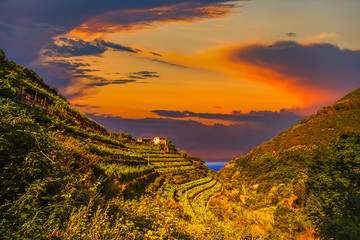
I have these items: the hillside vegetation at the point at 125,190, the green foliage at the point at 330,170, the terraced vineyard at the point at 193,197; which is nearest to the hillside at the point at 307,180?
the green foliage at the point at 330,170

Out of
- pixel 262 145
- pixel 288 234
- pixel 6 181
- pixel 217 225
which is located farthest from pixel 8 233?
pixel 262 145

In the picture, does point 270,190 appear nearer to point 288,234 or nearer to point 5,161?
point 288,234

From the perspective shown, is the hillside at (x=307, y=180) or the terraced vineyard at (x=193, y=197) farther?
the terraced vineyard at (x=193, y=197)

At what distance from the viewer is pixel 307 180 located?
1059 inches

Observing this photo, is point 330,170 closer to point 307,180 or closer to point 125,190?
point 307,180

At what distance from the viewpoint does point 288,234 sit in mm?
18891

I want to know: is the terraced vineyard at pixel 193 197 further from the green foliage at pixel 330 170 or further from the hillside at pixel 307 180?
the green foliage at pixel 330 170

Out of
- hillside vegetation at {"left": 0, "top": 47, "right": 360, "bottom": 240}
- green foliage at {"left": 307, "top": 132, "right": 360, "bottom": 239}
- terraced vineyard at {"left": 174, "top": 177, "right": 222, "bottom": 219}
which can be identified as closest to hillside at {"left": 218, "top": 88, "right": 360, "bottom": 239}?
green foliage at {"left": 307, "top": 132, "right": 360, "bottom": 239}

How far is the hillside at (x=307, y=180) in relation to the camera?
14.2 m

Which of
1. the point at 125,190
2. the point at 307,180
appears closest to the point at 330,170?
the point at 307,180

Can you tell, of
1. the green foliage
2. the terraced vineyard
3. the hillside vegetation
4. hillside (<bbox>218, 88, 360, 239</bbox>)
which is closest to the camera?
the hillside vegetation

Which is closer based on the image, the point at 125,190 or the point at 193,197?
the point at 125,190

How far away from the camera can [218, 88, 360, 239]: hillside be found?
14.2 m

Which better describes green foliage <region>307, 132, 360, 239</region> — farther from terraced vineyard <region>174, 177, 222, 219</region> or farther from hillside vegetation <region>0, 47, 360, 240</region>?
terraced vineyard <region>174, 177, 222, 219</region>
